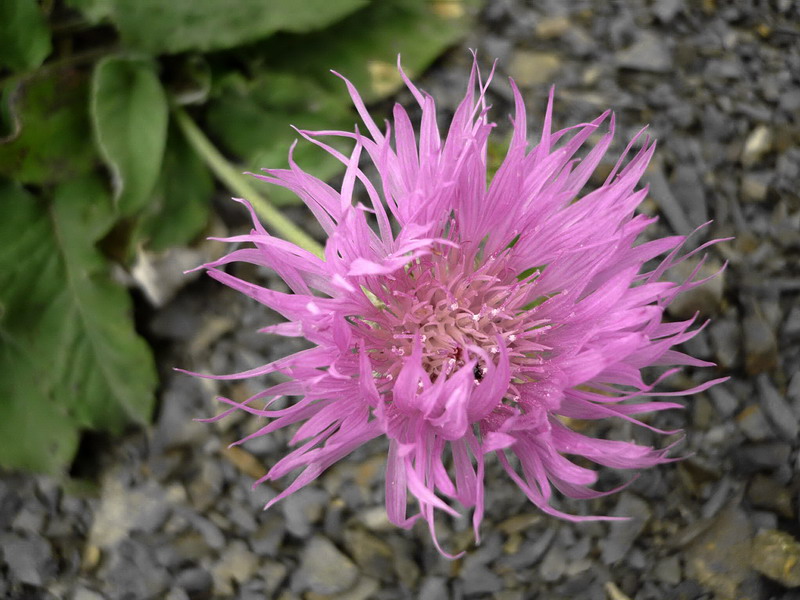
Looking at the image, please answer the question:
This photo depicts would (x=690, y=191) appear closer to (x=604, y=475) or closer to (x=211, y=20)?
(x=604, y=475)

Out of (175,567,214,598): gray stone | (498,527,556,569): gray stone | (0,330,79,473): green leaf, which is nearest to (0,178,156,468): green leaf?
(0,330,79,473): green leaf

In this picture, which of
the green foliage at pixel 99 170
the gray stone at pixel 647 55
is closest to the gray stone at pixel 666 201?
the gray stone at pixel 647 55

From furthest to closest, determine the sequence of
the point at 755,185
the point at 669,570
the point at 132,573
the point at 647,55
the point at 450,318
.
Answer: the point at 647,55, the point at 755,185, the point at 132,573, the point at 669,570, the point at 450,318

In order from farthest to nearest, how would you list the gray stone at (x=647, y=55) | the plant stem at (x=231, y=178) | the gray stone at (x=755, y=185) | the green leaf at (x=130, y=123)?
the gray stone at (x=647, y=55) < the gray stone at (x=755, y=185) < the green leaf at (x=130, y=123) < the plant stem at (x=231, y=178)

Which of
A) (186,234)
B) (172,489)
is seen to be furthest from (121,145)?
(172,489)

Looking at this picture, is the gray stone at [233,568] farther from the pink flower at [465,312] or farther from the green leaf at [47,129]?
the green leaf at [47,129]

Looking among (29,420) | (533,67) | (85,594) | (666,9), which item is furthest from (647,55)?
(85,594)
